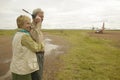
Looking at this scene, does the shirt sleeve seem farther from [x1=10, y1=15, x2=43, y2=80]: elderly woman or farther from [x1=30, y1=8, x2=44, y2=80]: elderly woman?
[x1=30, y1=8, x2=44, y2=80]: elderly woman

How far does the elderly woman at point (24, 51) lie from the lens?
3.45 meters

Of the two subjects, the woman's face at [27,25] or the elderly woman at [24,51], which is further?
the woman's face at [27,25]

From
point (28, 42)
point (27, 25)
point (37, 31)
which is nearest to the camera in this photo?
point (28, 42)

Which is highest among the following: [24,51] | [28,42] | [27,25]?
[27,25]

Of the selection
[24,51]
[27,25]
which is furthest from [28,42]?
[27,25]

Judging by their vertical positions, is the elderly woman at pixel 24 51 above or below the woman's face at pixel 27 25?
below

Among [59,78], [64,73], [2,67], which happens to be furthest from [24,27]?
[2,67]

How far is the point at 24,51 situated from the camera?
3.48 meters

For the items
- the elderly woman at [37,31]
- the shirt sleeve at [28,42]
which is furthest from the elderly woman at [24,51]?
the elderly woman at [37,31]

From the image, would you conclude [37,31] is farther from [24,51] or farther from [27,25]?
[24,51]

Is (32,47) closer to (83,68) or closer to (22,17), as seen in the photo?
(22,17)

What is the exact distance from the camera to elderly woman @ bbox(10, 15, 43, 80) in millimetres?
3453

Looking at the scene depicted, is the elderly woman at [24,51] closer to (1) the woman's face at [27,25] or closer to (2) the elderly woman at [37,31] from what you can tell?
(1) the woman's face at [27,25]

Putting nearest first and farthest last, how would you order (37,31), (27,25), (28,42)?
(28,42)
(27,25)
(37,31)
